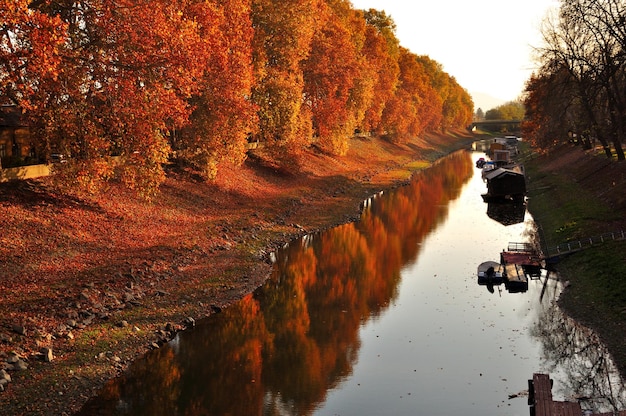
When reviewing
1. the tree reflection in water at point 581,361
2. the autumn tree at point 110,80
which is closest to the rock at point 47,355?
the autumn tree at point 110,80

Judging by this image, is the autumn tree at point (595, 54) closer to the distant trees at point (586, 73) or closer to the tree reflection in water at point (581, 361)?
the distant trees at point (586, 73)

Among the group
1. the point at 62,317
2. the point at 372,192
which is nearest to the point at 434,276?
the point at 62,317

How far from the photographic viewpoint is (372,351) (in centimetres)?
2438

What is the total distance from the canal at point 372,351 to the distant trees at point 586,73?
1723 cm

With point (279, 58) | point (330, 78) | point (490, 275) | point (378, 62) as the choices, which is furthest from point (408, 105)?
point (490, 275)

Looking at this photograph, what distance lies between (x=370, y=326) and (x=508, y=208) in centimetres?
3884

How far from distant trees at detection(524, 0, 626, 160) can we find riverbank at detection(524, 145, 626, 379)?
12.5ft

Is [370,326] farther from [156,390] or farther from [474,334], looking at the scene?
[156,390]

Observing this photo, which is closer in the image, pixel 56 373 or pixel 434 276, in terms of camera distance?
pixel 56 373

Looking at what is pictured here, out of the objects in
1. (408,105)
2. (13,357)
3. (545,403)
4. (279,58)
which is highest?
(408,105)

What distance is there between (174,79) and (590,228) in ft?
90.5

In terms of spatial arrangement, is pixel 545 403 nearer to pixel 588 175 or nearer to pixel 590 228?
pixel 590 228

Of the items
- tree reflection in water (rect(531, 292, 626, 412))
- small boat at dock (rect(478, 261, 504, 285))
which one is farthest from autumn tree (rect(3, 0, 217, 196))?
tree reflection in water (rect(531, 292, 626, 412))

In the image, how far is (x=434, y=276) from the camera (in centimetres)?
3556
